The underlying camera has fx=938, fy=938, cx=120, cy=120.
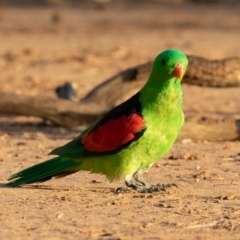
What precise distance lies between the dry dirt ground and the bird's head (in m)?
0.81

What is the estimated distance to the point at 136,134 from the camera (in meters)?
6.11

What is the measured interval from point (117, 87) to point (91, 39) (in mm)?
8803

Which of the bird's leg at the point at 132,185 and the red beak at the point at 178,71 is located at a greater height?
the red beak at the point at 178,71

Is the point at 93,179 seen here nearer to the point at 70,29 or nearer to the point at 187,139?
the point at 187,139

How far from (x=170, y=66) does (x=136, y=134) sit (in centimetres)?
51

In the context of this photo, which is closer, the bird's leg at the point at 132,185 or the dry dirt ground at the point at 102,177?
the dry dirt ground at the point at 102,177

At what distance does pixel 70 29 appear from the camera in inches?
764

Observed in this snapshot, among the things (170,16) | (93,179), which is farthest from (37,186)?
(170,16)

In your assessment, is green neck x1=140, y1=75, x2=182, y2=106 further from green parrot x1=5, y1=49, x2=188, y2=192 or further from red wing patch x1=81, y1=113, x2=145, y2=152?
red wing patch x1=81, y1=113, x2=145, y2=152

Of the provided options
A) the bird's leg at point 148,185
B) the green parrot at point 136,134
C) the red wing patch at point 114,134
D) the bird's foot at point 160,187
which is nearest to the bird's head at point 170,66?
the green parrot at point 136,134

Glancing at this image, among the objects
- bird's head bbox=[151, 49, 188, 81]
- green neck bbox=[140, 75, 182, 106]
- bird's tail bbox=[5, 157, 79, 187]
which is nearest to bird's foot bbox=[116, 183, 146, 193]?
bird's tail bbox=[5, 157, 79, 187]

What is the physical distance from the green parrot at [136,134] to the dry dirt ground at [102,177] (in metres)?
0.19

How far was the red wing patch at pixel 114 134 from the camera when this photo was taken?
6.12 m

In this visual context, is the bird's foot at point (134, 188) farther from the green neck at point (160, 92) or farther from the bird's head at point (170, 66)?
the bird's head at point (170, 66)
